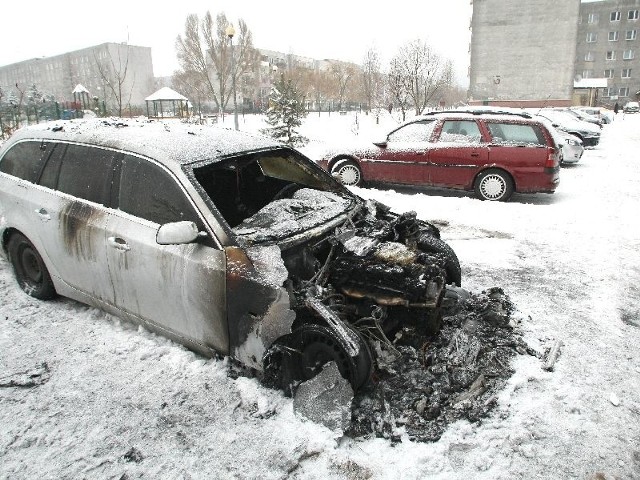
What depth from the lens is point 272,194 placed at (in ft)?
14.5

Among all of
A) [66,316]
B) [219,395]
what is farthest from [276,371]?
[66,316]

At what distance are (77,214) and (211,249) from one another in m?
1.40

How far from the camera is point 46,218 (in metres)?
3.80

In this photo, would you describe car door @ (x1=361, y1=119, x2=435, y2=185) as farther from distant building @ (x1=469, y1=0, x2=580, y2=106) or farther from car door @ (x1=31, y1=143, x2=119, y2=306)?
distant building @ (x1=469, y1=0, x2=580, y2=106)

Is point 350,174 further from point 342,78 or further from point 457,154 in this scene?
point 342,78

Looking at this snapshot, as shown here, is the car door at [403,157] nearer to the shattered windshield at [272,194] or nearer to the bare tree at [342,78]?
the shattered windshield at [272,194]

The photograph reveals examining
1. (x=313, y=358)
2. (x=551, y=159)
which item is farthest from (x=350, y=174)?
(x=313, y=358)

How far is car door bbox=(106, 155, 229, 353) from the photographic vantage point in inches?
118

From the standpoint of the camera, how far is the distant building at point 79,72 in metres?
68.8

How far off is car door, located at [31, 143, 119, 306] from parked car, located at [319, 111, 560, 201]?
6575 mm

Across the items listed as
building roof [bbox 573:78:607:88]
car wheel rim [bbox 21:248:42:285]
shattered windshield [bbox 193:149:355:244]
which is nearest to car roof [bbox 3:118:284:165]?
shattered windshield [bbox 193:149:355:244]

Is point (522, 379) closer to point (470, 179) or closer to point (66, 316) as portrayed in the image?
point (66, 316)

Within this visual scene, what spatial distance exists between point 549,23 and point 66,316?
48.3 meters

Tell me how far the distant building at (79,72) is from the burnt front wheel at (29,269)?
64.3m
